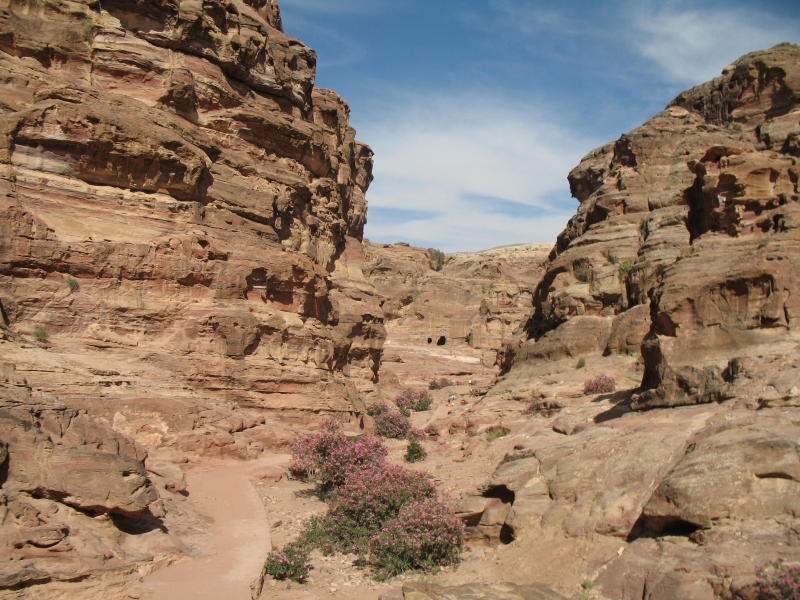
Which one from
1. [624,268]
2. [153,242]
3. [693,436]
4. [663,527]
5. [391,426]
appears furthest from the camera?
[624,268]

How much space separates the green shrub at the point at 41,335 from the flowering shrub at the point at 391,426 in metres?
13.0

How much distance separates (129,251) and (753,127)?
30.4 meters

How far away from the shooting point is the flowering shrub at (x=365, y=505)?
39.8 feet

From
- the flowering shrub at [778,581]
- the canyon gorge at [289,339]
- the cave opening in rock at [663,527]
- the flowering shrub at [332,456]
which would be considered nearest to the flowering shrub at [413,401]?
the canyon gorge at [289,339]

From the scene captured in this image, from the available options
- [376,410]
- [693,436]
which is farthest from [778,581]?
A: [376,410]

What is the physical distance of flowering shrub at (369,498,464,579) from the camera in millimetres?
10656

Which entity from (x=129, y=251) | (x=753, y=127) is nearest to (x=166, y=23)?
(x=129, y=251)

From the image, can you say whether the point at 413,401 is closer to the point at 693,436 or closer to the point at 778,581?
the point at 693,436

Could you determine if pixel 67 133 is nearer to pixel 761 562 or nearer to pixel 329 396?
pixel 329 396

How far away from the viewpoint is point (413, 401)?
1528 inches

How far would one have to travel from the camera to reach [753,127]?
105 ft

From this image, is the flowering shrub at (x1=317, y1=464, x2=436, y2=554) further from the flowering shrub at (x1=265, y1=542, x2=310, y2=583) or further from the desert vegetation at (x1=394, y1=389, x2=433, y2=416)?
the desert vegetation at (x1=394, y1=389, x2=433, y2=416)

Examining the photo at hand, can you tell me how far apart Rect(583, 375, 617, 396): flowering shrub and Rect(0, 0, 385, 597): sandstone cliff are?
8.20 metres

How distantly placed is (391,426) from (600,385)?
30.0ft
